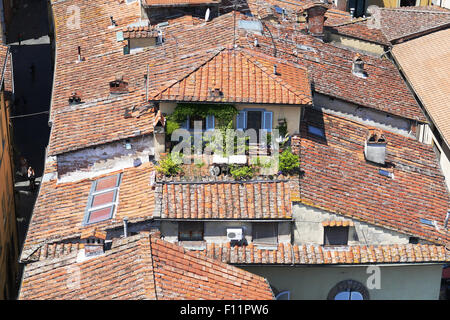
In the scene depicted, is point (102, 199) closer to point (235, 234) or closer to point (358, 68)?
point (235, 234)

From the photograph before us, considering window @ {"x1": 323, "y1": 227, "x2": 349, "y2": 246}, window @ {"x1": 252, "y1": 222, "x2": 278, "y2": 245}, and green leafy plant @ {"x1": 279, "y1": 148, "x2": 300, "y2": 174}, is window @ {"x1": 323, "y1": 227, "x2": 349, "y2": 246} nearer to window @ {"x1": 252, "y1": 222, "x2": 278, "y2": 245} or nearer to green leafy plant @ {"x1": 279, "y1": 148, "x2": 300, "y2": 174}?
window @ {"x1": 252, "y1": 222, "x2": 278, "y2": 245}

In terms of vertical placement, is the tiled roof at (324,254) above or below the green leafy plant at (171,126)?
below

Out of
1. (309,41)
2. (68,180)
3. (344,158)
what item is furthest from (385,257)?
(309,41)

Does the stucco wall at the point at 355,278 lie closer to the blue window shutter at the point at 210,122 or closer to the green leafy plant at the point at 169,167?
the green leafy plant at the point at 169,167

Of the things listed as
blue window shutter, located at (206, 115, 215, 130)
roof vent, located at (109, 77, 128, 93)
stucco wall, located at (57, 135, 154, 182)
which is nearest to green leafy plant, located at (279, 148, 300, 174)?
blue window shutter, located at (206, 115, 215, 130)

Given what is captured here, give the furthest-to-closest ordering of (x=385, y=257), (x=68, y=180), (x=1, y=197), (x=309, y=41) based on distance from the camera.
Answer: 1. (x=309, y=41)
2. (x=1, y=197)
3. (x=68, y=180)
4. (x=385, y=257)

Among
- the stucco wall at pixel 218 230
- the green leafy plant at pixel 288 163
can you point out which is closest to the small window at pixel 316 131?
the green leafy plant at pixel 288 163

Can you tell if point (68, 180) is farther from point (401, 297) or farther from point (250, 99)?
point (401, 297)
